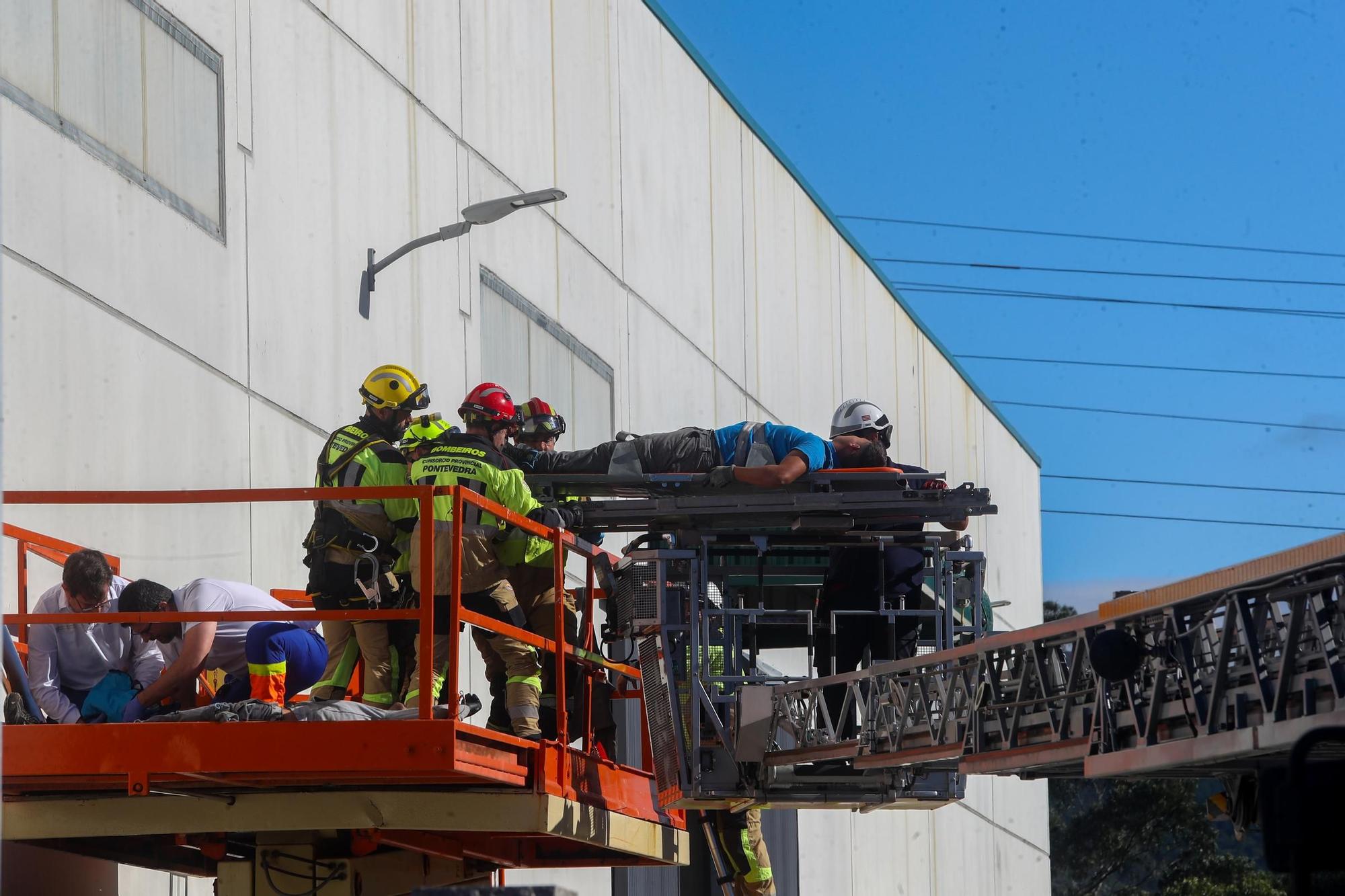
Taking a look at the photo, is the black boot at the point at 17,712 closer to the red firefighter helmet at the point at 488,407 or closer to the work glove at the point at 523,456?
the red firefighter helmet at the point at 488,407

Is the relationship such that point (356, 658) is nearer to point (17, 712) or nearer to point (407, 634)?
point (407, 634)

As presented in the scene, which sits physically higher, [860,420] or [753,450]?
[860,420]

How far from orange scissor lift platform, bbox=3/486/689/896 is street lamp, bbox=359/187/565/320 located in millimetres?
4475

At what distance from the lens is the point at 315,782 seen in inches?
351

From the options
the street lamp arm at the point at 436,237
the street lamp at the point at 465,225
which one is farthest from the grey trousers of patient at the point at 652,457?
the street lamp arm at the point at 436,237

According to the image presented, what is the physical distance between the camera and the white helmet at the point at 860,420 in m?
12.5

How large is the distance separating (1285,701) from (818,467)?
401 cm

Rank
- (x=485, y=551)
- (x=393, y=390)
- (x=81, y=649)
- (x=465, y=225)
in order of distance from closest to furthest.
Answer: (x=81, y=649)
(x=485, y=551)
(x=393, y=390)
(x=465, y=225)

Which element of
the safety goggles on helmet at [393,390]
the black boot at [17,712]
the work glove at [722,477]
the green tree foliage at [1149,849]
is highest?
the safety goggles on helmet at [393,390]

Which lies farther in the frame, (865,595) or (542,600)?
(865,595)

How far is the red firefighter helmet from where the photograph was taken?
10.6 m

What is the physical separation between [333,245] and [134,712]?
586cm

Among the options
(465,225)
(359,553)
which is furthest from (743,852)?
(465,225)

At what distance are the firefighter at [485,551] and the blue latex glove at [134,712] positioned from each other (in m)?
1.38
